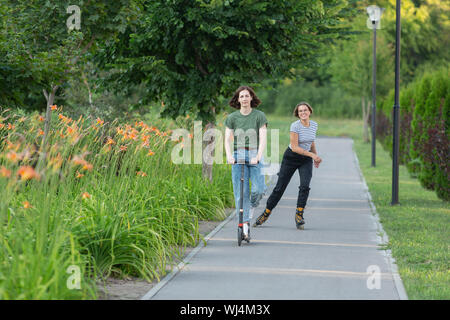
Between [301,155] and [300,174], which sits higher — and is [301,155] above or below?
above

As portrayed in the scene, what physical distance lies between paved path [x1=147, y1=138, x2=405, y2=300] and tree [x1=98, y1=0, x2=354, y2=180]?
2614 millimetres

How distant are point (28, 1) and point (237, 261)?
6.20 metres

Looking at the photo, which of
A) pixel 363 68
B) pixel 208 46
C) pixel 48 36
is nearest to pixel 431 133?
pixel 208 46

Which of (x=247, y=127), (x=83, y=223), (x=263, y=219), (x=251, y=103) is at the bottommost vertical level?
(x=263, y=219)

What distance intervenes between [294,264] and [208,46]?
655 centimetres

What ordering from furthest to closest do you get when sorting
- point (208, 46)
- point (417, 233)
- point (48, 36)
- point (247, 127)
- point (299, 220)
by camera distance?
1. point (208, 46)
2. point (48, 36)
3. point (299, 220)
4. point (417, 233)
5. point (247, 127)

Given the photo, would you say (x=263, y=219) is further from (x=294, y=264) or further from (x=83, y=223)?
(x=83, y=223)

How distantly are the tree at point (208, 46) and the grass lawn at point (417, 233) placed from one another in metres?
3.61

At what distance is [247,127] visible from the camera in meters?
9.44

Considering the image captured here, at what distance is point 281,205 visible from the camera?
1412 cm

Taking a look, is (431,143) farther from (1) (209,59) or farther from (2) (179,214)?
(2) (179,214)

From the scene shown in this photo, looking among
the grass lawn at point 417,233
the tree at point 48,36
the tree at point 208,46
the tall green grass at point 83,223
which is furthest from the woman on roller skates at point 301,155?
the tree at point 48,36

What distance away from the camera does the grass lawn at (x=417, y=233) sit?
24.3ft
